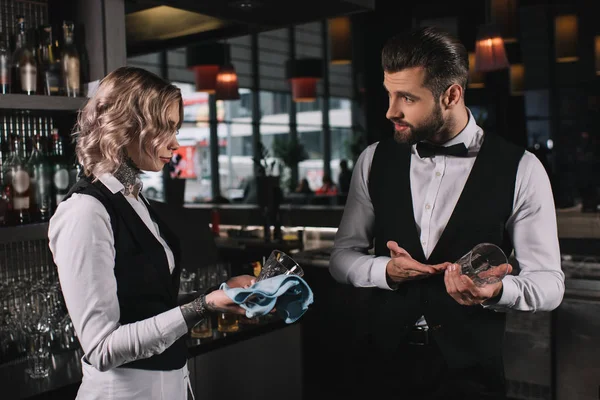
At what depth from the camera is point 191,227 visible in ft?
14.8

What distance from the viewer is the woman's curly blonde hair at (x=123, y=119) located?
156 cm

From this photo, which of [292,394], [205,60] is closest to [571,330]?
[292,394]

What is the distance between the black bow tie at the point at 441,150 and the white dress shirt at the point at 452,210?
3 centimetres

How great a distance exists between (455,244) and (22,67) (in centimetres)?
166

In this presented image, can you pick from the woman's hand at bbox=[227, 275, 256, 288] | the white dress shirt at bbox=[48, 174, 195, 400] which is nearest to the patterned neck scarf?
the white dress shirt at bbox=[48, 174, 195, 400]

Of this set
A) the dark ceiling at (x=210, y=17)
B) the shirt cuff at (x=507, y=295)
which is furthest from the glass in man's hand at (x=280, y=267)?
the dark ceiling at (x=210, y=17)

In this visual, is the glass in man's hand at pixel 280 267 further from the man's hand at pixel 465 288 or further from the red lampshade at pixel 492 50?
the red lampshade at pixel 492 50

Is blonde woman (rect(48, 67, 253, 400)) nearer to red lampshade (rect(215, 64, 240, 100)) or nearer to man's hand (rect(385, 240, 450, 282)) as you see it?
man's hand (rect(385, 240, 450, 282))

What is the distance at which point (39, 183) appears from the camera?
2445 mm

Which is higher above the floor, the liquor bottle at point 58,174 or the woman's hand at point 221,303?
the liquor bottle at point 58,174

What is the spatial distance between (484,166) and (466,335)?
0.51 meters

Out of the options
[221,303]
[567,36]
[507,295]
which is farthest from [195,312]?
[567,36]

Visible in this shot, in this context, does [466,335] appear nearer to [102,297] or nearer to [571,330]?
[102,297]

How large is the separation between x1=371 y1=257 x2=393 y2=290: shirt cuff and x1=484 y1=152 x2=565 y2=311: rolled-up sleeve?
1.12ft
